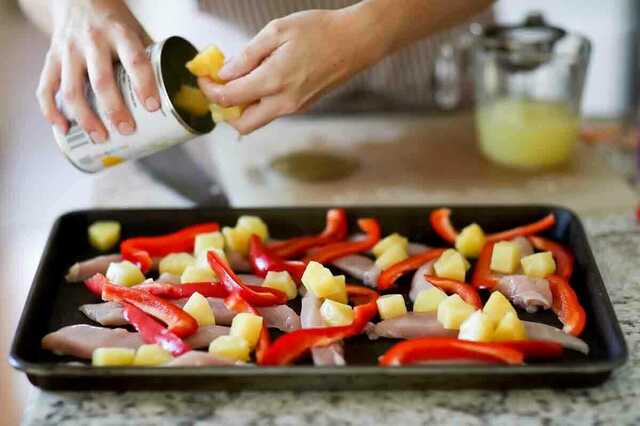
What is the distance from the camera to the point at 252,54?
140 cm

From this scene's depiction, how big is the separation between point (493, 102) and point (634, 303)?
0.73 metres

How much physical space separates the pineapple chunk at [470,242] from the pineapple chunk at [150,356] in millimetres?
558

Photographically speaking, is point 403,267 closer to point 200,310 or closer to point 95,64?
point 200,310

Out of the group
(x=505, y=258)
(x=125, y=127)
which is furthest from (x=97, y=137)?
(x=505, y=258)

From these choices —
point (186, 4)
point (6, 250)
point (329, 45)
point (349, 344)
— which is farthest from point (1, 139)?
point (349, 344)

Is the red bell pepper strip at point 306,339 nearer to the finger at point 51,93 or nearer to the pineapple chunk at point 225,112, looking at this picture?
the pineapple chunk at point 225,112

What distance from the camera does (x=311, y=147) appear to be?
2182 millimetres

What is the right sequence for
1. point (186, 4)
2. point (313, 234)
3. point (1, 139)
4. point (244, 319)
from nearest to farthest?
point (244, 319)
point (313, 234)
point (186, 4)
point (1, 139)

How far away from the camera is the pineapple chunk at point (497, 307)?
1301 mm

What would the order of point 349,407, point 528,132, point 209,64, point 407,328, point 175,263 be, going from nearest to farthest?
point 349,407
point 407,328
point 209,64
point 175,263
point 528,132

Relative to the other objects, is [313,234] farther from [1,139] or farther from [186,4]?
[1,139]

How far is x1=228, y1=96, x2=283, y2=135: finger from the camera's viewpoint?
144 cm

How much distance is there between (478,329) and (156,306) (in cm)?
44

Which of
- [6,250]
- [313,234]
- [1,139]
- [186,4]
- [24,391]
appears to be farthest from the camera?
[1,139]
